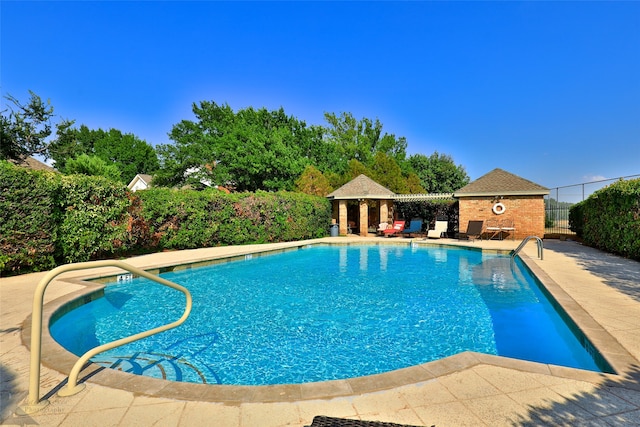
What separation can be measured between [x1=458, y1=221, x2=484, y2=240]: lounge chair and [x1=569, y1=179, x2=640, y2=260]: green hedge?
16.4 feet

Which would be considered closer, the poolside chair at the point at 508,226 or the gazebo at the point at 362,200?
the poolside chair at the point at 508,226

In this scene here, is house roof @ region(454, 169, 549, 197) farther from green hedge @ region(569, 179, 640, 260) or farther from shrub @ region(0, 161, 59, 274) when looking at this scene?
shrub @ region(0, 161, 59, 274)

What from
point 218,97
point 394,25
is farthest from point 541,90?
point 218,97

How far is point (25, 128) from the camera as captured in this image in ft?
80.3

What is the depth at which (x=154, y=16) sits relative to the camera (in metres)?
13.1

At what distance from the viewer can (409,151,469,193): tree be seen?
40.2 meters

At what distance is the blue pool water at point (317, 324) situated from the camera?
15.3ft

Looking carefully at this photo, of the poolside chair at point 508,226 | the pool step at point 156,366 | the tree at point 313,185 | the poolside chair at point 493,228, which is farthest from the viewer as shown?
the tree at point 313,185

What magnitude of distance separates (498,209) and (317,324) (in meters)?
17.5

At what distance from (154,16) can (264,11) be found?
4.76 metres

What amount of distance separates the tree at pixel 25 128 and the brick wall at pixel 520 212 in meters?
32.9

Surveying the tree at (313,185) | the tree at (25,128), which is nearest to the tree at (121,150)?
the tree at (25,128)

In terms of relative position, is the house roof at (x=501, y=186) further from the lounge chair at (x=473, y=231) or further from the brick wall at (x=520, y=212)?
the lounge chair at (x=473, y=231)

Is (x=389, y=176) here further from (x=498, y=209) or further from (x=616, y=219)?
(x=616, y=219)
